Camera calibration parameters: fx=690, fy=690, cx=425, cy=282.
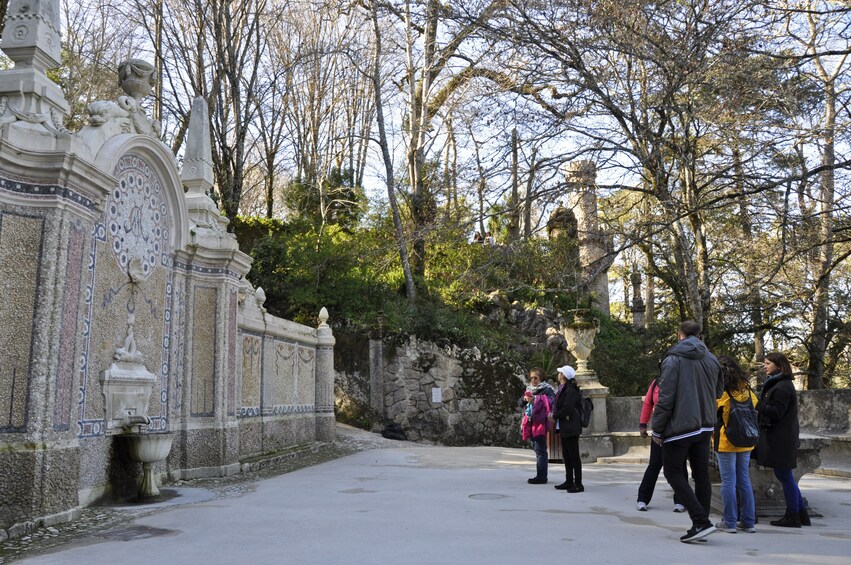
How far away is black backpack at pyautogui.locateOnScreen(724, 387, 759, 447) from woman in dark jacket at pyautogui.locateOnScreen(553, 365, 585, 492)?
2.30 m

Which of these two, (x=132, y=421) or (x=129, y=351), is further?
(x=129, y=351)

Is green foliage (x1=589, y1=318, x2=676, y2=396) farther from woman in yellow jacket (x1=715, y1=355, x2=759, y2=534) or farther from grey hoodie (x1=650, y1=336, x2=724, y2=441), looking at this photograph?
grey hoodie (x1=650, y1=336, x2=724, y2=441)

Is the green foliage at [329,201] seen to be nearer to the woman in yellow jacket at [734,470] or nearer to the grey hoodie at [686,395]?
the woman in yellow jacket at [734,470]

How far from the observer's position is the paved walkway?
454cm

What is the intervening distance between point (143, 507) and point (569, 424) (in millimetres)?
4597

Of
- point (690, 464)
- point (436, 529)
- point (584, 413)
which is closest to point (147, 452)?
point (436, 529)

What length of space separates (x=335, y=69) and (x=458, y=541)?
84.1ft

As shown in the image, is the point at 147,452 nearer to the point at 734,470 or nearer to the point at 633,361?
the point at 734,470

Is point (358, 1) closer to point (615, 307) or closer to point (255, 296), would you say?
point (255, 296)

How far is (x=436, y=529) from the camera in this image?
17.9 feet

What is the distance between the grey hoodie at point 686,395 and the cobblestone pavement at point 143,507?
4.42 metres

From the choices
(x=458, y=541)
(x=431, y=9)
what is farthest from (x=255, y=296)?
(x=458, y=541)

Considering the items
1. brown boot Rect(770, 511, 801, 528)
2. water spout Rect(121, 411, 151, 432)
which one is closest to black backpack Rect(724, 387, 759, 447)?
brown boot Rect(770, 511, 801, 528)

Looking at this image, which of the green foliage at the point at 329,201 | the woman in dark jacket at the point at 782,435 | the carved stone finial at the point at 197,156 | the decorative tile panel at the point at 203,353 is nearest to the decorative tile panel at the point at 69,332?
the decorative tile panel at the point at 203,353
